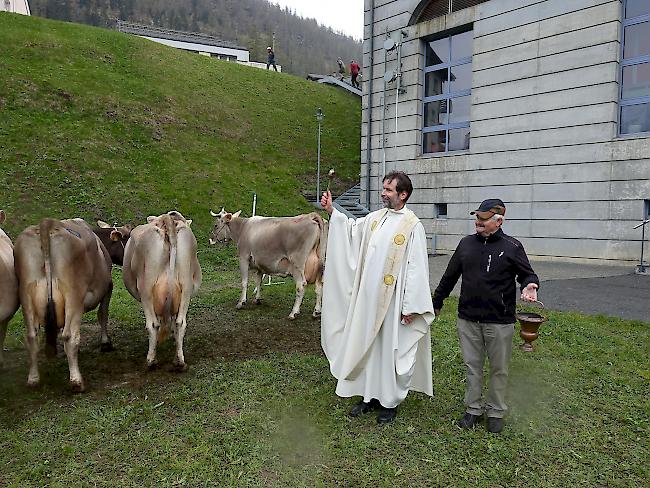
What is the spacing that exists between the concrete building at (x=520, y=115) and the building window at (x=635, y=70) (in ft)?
0.08

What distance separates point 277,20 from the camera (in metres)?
86.4

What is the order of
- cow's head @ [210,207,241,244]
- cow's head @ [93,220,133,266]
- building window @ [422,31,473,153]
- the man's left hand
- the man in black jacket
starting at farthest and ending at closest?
building window @ [422,31,473,153]
cow's head @ [210,207,241,244]
cow's head @ [93,220,133,266]
the man in black jacket
the man's left hand

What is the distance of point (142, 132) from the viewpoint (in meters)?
19.3

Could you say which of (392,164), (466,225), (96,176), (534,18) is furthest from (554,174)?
(96,176)

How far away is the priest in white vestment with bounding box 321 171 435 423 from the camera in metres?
4.03

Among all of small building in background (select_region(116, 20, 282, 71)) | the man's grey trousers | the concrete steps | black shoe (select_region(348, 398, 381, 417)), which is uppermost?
small building in background (select_region(116, 20, 282, 71))

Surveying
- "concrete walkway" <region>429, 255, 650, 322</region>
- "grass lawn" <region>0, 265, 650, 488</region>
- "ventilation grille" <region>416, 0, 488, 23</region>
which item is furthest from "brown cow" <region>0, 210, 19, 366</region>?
"ventilation grille" <region>416, 0, 488, 23</region>

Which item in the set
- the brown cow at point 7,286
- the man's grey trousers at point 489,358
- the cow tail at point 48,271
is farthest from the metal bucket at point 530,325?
the brown cow at point 7,286

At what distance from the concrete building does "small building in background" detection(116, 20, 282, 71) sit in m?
44.7

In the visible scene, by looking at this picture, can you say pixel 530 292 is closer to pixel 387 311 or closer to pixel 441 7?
pixel 387 311

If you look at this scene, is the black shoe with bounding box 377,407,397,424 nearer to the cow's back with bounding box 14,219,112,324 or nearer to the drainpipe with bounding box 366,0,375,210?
the cow's back with bounding box 14,219,112,324

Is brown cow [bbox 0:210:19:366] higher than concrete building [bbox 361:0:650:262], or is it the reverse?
concrete building [bbox 361:0:650:262]

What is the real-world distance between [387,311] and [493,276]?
0.92m

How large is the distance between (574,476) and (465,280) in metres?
1.58
